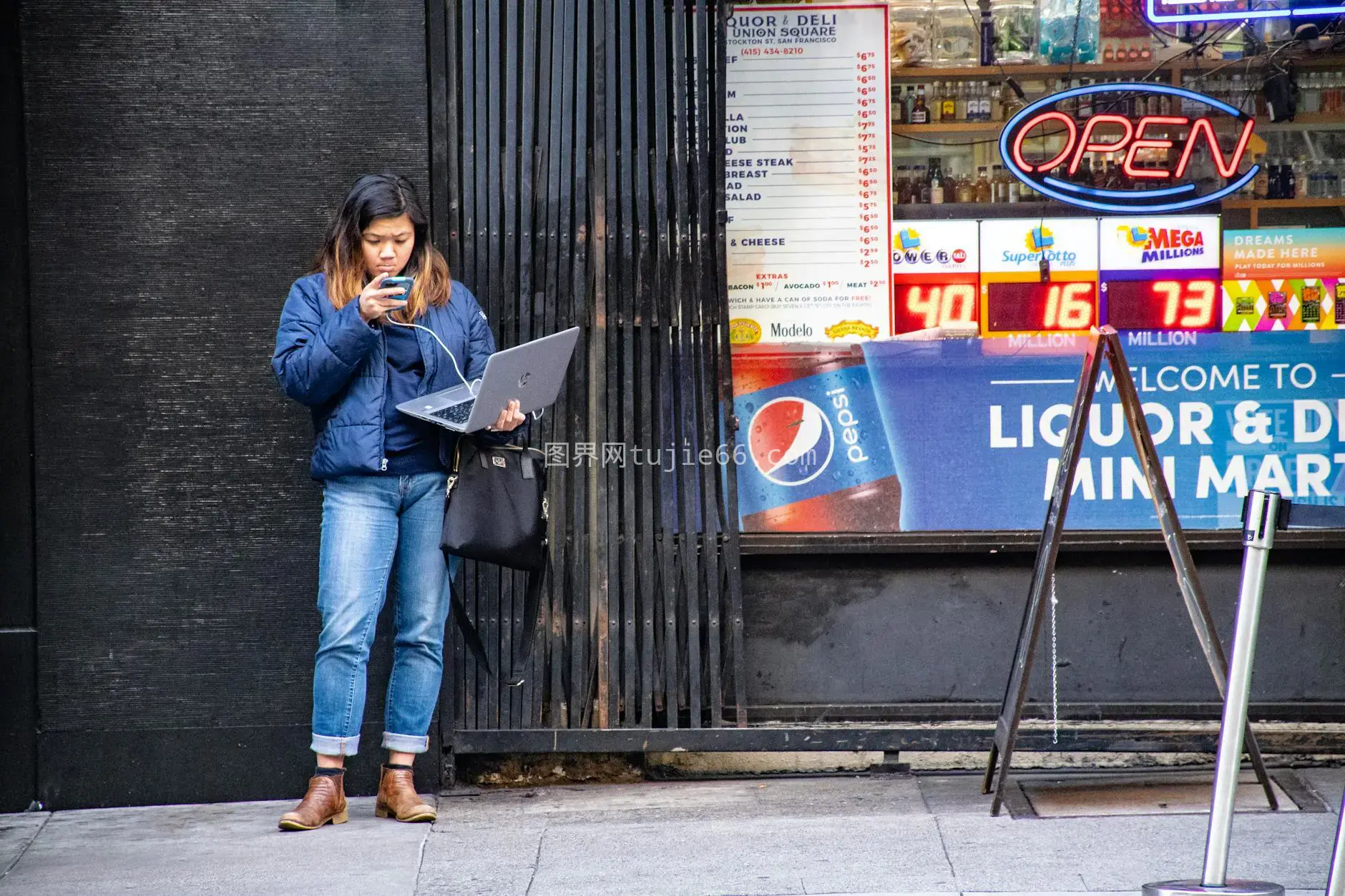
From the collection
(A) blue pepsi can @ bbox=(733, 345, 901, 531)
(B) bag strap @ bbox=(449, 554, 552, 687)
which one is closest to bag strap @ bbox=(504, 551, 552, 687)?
(B) bag strap @ bbox=(449, 554, 552, 687)

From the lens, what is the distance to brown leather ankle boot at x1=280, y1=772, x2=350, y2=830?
471 cm

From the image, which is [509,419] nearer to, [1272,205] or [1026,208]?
[1026,208]

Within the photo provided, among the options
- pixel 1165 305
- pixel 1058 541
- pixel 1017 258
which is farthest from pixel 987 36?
pixel 1058 541

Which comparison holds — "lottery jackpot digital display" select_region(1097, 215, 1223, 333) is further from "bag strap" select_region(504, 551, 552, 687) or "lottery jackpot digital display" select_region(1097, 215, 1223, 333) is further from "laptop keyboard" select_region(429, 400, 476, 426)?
"laptop keyboard" select_region(429, 400, 476, 426)

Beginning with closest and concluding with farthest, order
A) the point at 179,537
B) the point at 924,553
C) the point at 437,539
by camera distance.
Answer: the point at 437,539, the point at 179,537, the point at 924,553

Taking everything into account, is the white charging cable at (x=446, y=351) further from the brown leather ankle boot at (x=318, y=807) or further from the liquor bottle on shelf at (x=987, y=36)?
the liquor bottle on shelf at (x=987, y=36)

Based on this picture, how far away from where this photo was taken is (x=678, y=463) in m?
5.33

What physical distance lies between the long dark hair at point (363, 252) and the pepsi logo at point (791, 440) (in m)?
1.36

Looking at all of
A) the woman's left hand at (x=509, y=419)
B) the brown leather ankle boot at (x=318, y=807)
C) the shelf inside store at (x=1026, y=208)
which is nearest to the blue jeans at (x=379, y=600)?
the brown leather ankle boot at (x=318, y=807)

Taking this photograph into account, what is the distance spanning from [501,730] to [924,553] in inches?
63.7

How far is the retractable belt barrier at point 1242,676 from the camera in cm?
337

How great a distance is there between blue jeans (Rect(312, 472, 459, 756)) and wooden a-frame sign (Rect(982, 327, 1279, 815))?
178cm

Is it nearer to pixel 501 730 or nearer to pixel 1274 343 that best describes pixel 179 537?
pixel 501 730

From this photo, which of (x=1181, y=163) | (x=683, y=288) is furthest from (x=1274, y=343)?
(x=683, y=288)
